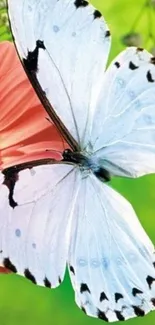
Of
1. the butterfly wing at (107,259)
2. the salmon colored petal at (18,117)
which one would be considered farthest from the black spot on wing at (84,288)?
the salmon colored petal at (18,117)

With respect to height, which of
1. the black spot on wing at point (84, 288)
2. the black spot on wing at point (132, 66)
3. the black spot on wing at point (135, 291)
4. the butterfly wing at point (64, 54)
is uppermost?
the butterfly wing at point (64, 54)

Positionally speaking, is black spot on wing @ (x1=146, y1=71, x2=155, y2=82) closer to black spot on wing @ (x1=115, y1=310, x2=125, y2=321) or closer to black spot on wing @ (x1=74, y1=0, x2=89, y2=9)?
black spot on wing @ (x1=74, y1=0, x2=89, y2=9)

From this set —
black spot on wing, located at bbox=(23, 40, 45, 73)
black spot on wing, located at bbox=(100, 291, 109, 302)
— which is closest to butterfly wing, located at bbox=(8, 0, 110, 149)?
black spot on wing, located at bbox=(23, 40, 45, 73)

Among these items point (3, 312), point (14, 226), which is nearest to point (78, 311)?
point (3, 312)

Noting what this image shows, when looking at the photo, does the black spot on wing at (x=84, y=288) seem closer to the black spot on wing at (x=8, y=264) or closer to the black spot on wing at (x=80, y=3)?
the black spot on wing at (x=8, y=264)

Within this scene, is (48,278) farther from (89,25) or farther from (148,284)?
(89,25)

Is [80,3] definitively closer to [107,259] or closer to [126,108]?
[126,108]
